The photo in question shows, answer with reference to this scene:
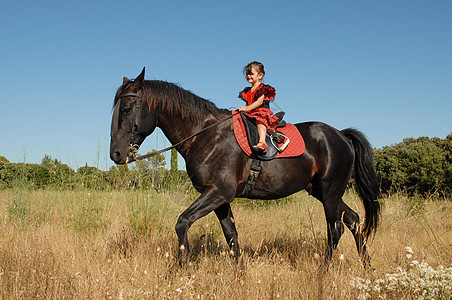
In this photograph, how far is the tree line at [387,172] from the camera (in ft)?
22.6

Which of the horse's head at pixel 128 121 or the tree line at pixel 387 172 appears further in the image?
the tree line at pixel 387 172

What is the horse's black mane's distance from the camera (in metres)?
3.91

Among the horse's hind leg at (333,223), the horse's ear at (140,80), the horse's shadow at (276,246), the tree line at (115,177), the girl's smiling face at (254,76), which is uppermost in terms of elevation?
the girl's smiling face at (254,76)

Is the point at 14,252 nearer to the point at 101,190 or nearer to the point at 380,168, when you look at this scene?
the point at 101,190

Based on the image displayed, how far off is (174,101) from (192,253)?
7.88 feet

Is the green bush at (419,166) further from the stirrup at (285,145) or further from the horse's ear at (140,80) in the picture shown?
the horse's ear at (140,80)

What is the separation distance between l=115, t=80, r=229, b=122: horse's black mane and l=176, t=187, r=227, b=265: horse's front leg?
0.98 meters

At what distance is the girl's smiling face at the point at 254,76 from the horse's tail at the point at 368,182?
1.91m

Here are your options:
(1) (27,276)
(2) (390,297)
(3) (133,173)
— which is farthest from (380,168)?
(1) (27,276)

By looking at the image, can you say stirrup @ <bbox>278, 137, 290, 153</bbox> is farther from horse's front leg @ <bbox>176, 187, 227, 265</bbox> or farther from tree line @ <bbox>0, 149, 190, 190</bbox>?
tree line @ <bbox>0, 149, 190, 190</bbox>

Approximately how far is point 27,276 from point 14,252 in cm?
120

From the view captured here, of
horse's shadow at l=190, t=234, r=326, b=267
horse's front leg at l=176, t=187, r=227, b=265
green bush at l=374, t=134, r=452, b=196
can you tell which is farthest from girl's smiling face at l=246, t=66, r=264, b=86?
Answer: green bush at l=374, t=134, r=452, b=196

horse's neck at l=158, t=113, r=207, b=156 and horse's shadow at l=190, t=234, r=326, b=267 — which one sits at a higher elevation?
horse's neck at l=158, t=113, r=207, b=156

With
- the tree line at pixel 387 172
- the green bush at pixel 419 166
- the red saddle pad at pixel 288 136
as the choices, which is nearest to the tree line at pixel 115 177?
the tree line at pixel 387 172
